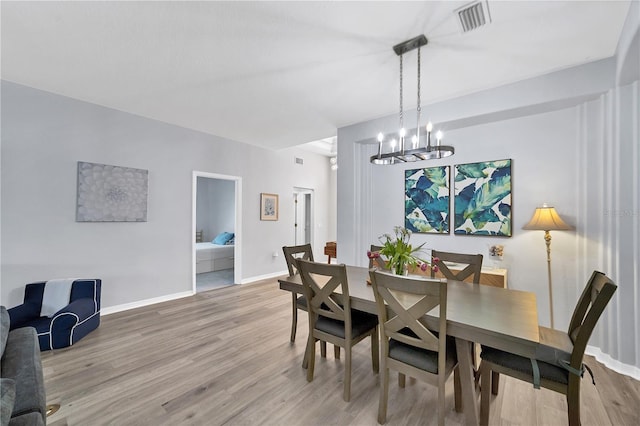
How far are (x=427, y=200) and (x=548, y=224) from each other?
1.32 m

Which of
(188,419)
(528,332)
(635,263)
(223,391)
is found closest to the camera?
(528,332)

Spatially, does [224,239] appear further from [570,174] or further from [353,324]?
[570,174]

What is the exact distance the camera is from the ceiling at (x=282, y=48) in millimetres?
1893

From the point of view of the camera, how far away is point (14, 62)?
254cm

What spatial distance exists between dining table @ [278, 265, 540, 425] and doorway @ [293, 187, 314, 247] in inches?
193

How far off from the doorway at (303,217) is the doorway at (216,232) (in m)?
1.61

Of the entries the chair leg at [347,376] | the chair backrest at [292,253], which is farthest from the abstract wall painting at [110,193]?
the chair leg at [347,376]

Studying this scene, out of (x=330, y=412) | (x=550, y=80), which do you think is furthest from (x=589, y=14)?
(x=330, y=412)

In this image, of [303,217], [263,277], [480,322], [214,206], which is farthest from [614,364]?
[214,206]

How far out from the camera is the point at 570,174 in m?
2.76

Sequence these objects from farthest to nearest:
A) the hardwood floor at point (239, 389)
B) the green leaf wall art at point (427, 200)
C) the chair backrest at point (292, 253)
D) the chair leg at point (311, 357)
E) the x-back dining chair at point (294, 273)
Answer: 1. the green leaf wall art at point (427, 200)
2. the chair backrest at point (292, 253)
3. the x-back dining chair at point (294, 273)
4. the chair leg at point (311, 357)
5. the hardwood floor at point (239, 389)

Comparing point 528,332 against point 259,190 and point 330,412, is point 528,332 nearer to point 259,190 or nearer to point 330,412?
point 330,412

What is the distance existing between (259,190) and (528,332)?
4875mm

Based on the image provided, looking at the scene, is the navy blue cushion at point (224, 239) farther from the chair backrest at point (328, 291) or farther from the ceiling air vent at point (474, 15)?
the ceiling air vent at point (474, 15)
